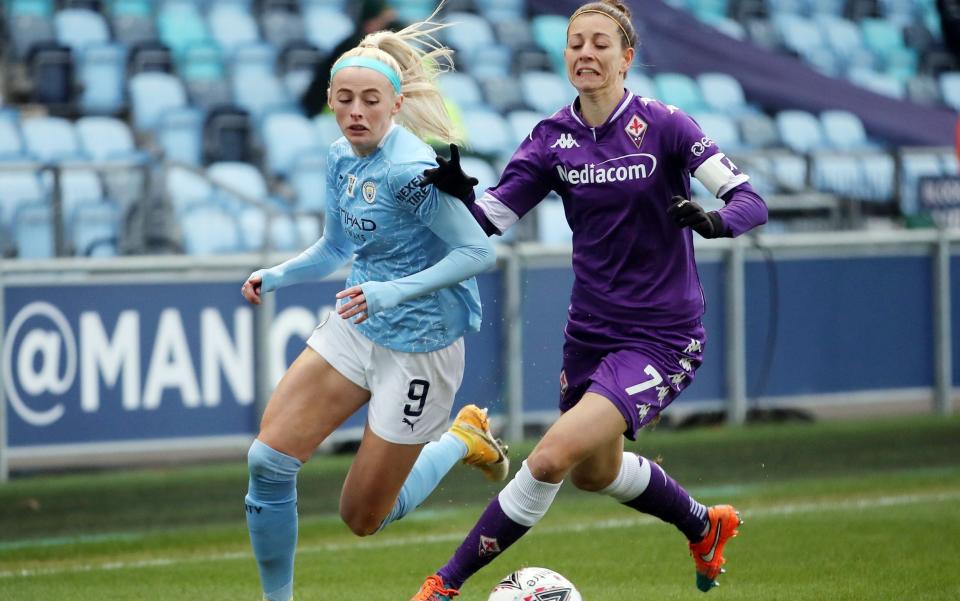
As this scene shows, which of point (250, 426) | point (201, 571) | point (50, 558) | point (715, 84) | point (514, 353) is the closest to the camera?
point (201, 571)

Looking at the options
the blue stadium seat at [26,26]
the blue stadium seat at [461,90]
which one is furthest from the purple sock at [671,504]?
the blue stadium seat at [461,90]

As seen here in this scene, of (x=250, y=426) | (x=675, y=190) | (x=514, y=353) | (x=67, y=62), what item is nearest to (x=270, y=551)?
(x=675, y=190)

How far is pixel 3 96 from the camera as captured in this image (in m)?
13.1

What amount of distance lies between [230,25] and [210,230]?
176 inches

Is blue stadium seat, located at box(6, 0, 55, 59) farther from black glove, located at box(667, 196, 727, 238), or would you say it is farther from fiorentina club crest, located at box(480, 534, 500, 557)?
black glove, located at box(667, 196, 727, 238)

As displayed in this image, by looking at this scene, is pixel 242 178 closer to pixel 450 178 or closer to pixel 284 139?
pixel 284 139

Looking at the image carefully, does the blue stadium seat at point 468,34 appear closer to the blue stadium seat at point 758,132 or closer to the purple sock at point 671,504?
the blue stadium seat at point 758,132

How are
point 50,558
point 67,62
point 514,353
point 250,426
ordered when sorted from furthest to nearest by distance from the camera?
point 67,62, point 514,353, point 250,426, point 50,558

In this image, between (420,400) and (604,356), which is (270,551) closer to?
(420,400)

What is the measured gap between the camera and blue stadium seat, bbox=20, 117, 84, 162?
469 inches

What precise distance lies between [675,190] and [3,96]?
9.02m

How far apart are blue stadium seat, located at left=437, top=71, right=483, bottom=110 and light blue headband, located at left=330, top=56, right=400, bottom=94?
9.24 m

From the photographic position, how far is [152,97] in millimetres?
13062

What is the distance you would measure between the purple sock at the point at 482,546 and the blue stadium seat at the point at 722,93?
1180 centimetres
